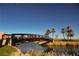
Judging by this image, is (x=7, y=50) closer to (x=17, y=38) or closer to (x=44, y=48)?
(x=17, y=38)

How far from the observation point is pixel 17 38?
4.47ft

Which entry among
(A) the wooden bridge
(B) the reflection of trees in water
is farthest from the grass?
(B) the reflection of trees in water

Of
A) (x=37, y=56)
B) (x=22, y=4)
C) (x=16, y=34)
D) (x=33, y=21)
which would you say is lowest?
(x=37, y=56)

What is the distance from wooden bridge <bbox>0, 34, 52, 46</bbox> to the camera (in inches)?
53.2

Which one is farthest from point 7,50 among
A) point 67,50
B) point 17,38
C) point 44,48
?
point 67,50

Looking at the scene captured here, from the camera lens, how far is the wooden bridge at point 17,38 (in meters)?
1.35

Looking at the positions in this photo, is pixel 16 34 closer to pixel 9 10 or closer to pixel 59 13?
pixel 9 10

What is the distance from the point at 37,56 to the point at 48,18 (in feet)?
1.00

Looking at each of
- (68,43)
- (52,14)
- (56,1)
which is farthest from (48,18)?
(68,43)

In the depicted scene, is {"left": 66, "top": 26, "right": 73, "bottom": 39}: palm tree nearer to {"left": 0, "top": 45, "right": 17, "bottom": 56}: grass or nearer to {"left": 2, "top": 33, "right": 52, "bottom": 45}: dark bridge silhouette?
{"left": 2, "top": 33, "right": 52, "bottom": 45}: dark bridge silhouette

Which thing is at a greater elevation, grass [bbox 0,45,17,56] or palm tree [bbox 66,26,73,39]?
palm tree [bbox 66,26,73,39]

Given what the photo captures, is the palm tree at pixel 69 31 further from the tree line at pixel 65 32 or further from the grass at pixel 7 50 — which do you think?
the grass at pixel 7 50

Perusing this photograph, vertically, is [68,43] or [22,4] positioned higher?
[22,4]

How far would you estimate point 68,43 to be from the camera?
135cm
